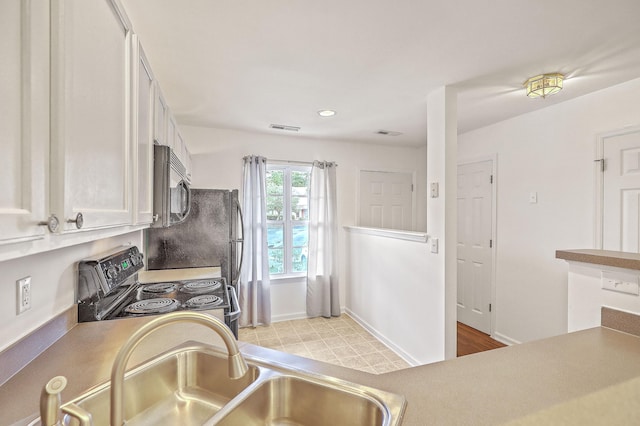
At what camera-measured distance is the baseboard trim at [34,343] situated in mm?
847

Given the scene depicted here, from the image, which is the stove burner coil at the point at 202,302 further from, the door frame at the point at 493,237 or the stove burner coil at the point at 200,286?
the door frame at the point at 493,237

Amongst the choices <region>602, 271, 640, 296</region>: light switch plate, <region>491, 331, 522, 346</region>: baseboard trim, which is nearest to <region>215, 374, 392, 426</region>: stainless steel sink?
<region>602, 271, 640, 296</region>: light switch plate

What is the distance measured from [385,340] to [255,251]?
68.1 inches

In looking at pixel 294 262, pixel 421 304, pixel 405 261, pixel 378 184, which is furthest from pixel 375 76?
pixel 294 262

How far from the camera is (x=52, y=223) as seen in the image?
674 mm

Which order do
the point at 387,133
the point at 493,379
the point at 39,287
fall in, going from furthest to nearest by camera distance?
the point at 387,133 → the point at 39,287 → the point at 493,379

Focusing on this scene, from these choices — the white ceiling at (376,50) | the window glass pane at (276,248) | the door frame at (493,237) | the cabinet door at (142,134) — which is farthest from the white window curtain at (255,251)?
the door frame at (493,237)

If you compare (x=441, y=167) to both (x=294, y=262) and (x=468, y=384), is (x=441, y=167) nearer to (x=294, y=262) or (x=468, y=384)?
(x=468, y=384)

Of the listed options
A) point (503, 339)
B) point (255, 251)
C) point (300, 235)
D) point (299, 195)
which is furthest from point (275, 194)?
point (503, 339)

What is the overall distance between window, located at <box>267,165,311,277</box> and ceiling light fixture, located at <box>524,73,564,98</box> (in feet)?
7.94

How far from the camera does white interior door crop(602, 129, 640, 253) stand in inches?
81.8

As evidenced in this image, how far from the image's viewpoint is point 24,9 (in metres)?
0.61

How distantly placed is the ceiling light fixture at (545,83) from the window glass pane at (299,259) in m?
2.84

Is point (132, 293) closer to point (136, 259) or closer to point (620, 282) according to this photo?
point (136, 259)
